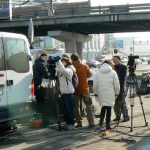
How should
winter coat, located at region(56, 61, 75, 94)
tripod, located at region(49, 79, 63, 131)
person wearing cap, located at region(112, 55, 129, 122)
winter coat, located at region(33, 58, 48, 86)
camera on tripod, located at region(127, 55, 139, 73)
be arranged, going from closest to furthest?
winter coat, located at region(56, 61, 75, 94)
tripod, located at region(49, 79, 63, 131)
camera on tripod, located at region(127, 55, 139, 73)
winter coat, located at region(33, 58, 48, 86)
person wearing cap, located at region(112, 55, 129, 122)

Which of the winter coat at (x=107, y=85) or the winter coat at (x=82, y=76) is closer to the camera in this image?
the winter coat at (x=107, y=85)

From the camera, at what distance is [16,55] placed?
10086 mm

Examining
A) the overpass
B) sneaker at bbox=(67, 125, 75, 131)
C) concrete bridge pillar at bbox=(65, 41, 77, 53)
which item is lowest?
sneaker at bbox=(67, 125, 75, 131)

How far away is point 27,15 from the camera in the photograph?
4931 centimetres

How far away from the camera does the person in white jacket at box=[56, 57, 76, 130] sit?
10562mm

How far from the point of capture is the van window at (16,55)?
32.2ft

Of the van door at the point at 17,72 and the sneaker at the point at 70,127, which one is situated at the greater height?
the van door at the point at 17,72

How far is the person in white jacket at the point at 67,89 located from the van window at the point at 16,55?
2.59ft

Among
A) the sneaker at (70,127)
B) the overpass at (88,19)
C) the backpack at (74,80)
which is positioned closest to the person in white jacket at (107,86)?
the backpack at (74,80)

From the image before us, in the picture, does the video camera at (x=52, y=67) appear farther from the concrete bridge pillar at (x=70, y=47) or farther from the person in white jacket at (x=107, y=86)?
the concrete bridge pillar at (x=70, y=47)

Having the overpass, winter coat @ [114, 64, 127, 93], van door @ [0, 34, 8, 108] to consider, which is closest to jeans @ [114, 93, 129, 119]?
winter coat @ [114, 64, 127, 93]

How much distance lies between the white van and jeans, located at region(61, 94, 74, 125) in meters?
0.86

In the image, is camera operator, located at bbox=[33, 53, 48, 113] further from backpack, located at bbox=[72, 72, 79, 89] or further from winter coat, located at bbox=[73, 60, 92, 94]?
backpack, located at bbox=[72, 72, 79, 89]

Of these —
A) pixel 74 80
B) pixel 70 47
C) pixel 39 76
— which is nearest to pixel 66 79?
pixel 74 80
